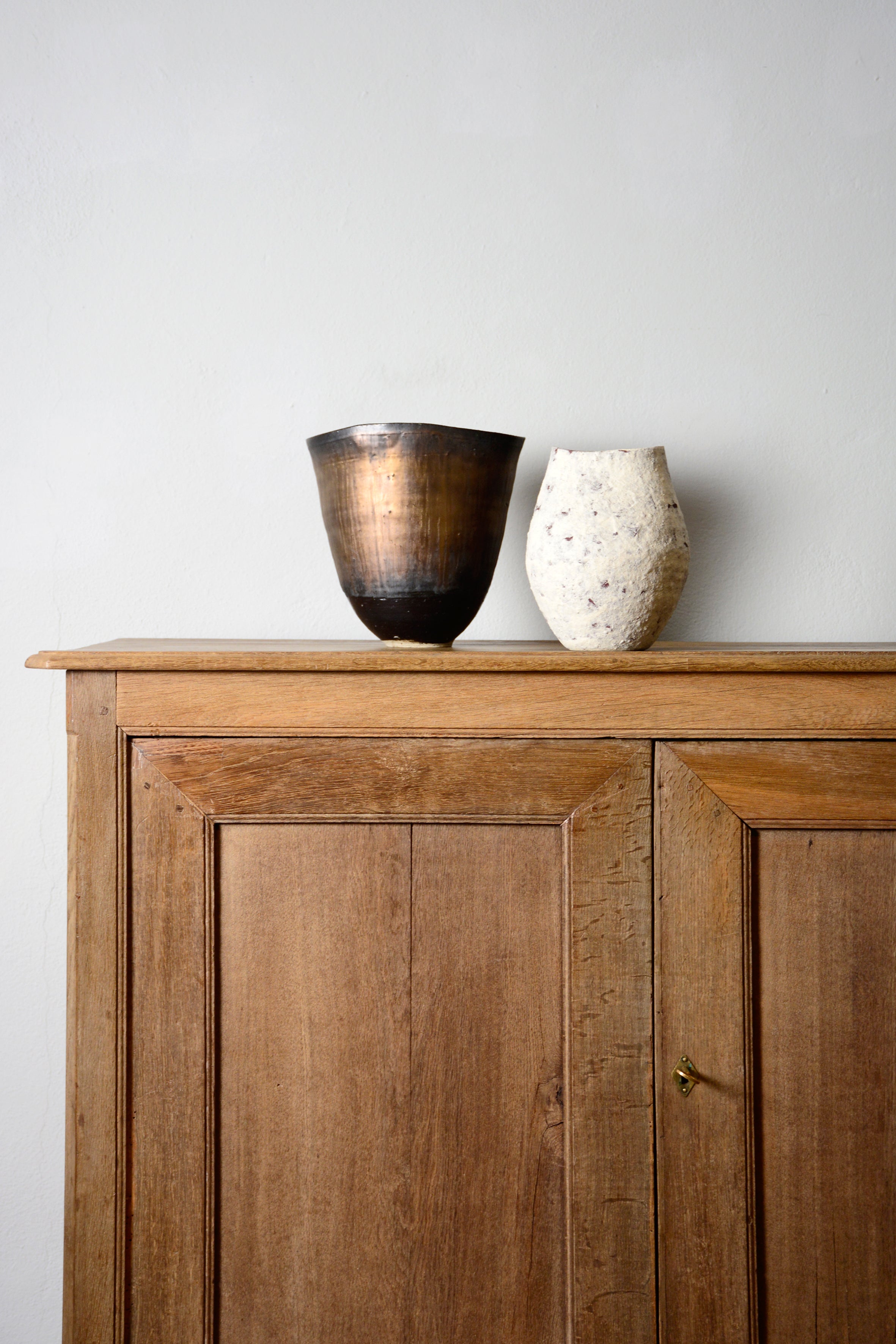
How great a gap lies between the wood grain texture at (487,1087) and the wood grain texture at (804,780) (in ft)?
0.51

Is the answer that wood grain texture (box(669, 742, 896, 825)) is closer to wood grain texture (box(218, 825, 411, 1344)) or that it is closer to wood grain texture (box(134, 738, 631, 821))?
wood grain texture (box(134, 738, 631, 821))

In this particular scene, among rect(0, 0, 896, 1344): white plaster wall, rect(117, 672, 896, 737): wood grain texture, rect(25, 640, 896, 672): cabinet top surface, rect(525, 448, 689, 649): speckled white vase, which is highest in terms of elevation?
rect(0, 0, 896, 1344): white plaster wall

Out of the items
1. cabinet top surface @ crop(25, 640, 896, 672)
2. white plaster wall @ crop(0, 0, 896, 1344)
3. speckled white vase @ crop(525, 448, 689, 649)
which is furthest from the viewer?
white plaster wall @ crop(0, 0, 896, 1344)

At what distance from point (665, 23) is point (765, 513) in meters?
0.64

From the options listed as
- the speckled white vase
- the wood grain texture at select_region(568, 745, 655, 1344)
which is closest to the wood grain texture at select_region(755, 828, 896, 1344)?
the wood grain texture at select_region(568, 745, 655, 1344)

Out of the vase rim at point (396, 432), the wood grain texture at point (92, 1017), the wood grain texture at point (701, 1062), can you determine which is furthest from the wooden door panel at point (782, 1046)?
the wood grain texture at point (92, 1017)

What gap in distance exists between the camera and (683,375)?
1119 millimetres

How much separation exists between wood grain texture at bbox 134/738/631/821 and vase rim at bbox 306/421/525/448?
11.6 inches

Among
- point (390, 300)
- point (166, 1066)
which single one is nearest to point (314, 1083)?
point (166, 1066)

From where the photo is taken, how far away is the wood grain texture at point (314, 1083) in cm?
76

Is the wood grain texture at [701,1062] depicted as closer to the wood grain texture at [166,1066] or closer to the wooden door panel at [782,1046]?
the wooden door panel at [782,1046]

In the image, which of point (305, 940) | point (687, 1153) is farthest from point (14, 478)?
point (687, 1153)

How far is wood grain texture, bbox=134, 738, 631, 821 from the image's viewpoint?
76 cm

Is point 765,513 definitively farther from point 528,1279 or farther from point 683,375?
point 528,1279
